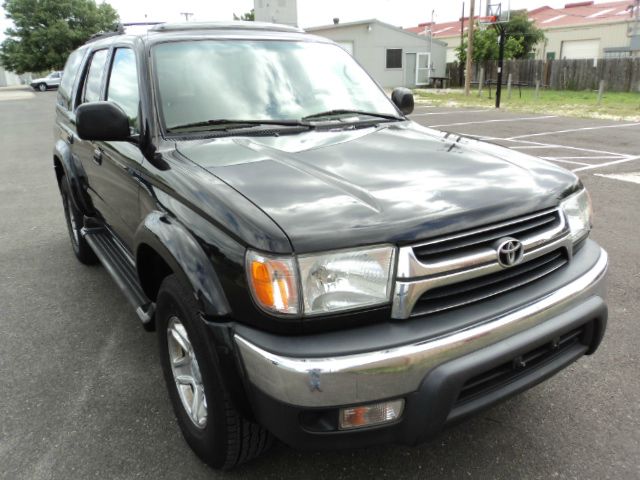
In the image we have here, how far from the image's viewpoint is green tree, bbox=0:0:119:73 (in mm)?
51250

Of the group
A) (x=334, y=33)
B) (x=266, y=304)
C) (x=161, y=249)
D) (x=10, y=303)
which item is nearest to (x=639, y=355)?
(x=266, y=304)

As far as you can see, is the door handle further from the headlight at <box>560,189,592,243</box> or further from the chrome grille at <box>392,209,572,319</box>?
the headlight at <box>560,189,592,243</box>

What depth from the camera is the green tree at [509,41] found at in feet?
103

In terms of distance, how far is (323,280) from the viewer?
1782 millimetres

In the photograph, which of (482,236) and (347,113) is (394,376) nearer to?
(482,236)

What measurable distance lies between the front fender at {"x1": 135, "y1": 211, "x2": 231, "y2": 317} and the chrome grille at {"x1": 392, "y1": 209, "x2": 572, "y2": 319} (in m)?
0.63

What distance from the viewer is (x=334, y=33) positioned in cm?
3322

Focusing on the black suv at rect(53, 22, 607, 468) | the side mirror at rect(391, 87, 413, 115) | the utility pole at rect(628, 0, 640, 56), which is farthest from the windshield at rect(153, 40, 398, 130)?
the utility pole at rect(628, 0, 640, 56)

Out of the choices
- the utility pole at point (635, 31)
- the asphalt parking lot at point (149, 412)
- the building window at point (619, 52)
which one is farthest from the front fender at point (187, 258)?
the building window at point (619, 52)

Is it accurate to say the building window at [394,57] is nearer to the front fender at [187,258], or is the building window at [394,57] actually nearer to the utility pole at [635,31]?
the utility pole at [635,31]

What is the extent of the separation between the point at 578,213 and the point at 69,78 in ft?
13.9

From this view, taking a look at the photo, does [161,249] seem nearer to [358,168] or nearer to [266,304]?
[266,304]

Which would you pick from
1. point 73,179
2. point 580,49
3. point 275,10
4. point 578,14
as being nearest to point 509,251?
point 73,179

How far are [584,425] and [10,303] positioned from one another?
390cm
